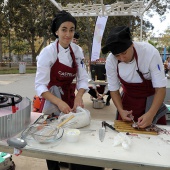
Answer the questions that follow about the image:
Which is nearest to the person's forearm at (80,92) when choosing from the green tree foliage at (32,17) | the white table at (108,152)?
the white table at (108,152)

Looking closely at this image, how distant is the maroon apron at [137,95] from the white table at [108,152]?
0.39m

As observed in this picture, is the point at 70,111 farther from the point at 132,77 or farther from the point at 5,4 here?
the point at 5,4

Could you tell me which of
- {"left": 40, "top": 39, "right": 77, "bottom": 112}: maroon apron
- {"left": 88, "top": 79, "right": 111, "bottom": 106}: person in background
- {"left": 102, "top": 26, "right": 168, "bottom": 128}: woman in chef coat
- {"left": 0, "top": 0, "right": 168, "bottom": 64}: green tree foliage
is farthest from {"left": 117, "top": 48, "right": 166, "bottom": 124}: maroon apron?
{"left": 0, "top": 0, "right": 168, "bottom": 64}: green tree foliage

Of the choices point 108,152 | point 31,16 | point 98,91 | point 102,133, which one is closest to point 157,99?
point 102,133

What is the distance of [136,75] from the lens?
145 centimetres

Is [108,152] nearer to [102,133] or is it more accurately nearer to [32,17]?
[102,133]

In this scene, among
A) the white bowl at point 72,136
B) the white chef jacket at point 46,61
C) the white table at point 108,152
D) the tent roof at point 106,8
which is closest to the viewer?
the white table at point 108,152

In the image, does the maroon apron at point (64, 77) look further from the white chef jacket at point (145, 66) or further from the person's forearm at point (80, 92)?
the white chef jacket at point (145, 66)

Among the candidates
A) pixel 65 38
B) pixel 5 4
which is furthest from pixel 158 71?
pixel 5 4

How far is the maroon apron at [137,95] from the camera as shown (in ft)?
4.90

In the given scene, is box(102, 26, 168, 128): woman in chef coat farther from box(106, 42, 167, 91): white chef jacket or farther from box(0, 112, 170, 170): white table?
box(0, 112, 170, 170): white table

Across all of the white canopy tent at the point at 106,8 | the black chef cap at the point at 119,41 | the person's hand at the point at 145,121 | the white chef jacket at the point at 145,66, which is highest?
the white canopy tent at the point at 106,8

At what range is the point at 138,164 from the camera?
0.94 m

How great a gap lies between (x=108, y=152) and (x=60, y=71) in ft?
2.45
